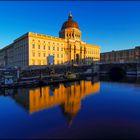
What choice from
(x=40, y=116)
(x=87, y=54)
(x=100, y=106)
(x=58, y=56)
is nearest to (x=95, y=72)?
(x=58, y=56)

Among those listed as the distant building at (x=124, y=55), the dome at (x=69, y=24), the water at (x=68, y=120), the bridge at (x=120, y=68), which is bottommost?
the water at (x=68, y=120)

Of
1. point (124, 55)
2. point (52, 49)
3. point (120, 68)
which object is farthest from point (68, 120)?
point (124, 55)

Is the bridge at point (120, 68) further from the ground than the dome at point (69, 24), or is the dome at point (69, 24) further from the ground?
the dome at point (69, 24)

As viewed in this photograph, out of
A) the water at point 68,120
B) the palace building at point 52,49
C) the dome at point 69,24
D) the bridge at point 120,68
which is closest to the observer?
the water at point 68,120

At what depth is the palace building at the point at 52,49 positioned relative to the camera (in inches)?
2803

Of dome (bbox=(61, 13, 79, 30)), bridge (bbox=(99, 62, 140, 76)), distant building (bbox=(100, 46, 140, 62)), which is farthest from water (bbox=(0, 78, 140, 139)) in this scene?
Answer: distant building (bbox=(100, 46, 140, 62))

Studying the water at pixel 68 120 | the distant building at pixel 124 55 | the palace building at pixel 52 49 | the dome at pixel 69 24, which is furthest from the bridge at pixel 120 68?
the water at pixel 68 120

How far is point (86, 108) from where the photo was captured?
18109mm

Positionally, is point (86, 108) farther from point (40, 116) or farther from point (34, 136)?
point (34, 136)

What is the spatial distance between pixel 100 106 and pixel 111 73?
168ft

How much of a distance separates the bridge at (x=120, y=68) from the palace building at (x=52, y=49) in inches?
724

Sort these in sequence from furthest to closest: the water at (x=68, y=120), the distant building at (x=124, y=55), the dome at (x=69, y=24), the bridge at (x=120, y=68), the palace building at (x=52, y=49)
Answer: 1. the distant building at (x=124, y=55)
2. the dome at (x=69, y=24)
3. the palace building at (x=52, y=49)
4. the bridge at (x=120, y=68)
5. the water at (x=68, y=120)

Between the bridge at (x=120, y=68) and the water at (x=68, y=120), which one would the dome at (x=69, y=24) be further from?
the water at (x=68, y=120)

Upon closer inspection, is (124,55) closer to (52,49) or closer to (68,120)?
(52,49)
